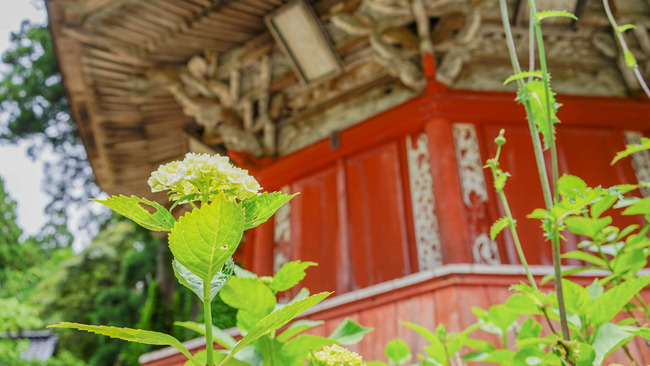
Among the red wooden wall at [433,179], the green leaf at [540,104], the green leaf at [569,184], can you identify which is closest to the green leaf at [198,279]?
the green leaf at [540,104]

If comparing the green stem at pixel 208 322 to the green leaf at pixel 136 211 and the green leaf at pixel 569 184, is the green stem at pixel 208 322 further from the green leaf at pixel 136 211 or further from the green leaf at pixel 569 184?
the green leaf at pixel 569 184

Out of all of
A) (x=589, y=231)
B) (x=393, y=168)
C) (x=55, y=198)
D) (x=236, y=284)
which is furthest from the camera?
(x=55, y=198)

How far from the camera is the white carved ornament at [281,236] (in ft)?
16.9

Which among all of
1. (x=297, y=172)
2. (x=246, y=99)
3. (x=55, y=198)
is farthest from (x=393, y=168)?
(x=55, y=198)

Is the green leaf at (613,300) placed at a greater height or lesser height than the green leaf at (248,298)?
lesser

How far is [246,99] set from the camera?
535 cm

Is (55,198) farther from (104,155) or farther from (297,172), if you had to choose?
(297,172)

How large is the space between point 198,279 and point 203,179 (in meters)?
0.14

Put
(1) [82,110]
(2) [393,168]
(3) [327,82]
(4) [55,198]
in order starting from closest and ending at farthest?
(2) [393,168] < (3) [327,82] < (1) [82,110] < (4) [55,198]

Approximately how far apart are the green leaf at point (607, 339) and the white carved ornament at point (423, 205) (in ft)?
9.82

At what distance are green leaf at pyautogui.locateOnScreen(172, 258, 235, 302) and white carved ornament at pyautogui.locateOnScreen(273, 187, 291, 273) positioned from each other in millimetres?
4295

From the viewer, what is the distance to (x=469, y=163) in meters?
4.36

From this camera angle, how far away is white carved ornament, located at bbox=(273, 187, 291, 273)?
5.16 meters

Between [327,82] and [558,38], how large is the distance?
1.98m
